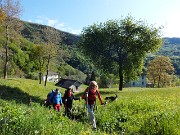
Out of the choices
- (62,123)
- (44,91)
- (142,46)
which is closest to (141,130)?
(62,123)

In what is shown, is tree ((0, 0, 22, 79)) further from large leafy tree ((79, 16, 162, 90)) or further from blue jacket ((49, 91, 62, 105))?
blue jacket ((49, 91, 62, 105))

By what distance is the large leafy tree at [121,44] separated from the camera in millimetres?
47188

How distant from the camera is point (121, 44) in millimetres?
47594

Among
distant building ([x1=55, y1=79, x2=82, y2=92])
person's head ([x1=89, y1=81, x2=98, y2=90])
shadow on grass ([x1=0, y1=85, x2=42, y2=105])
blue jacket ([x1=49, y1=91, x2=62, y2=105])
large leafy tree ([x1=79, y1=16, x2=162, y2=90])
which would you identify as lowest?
distant building ([x1=55, y1=79, x2=82, y2=92])

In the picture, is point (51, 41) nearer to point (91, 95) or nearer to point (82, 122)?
point (82, 122)

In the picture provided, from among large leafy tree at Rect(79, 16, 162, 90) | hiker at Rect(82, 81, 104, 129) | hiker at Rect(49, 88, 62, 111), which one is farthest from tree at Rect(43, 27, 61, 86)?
hiker at Rect(82, 81, 104, 129)

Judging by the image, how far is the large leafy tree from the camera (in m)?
47.2

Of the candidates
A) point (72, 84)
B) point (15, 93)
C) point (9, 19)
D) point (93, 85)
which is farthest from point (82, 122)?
point (72, 84)

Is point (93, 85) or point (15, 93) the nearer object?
point (93, 85)

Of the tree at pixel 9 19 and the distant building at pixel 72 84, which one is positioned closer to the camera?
the tree at pixel 9 19

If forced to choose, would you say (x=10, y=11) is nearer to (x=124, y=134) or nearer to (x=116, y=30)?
(x=116, y=30)

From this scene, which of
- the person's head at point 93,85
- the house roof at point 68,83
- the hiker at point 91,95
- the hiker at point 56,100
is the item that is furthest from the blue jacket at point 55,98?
the house roof at point 68,83

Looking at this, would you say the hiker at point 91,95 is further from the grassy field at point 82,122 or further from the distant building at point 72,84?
the distant building at point 72,84

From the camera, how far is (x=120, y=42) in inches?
1864
